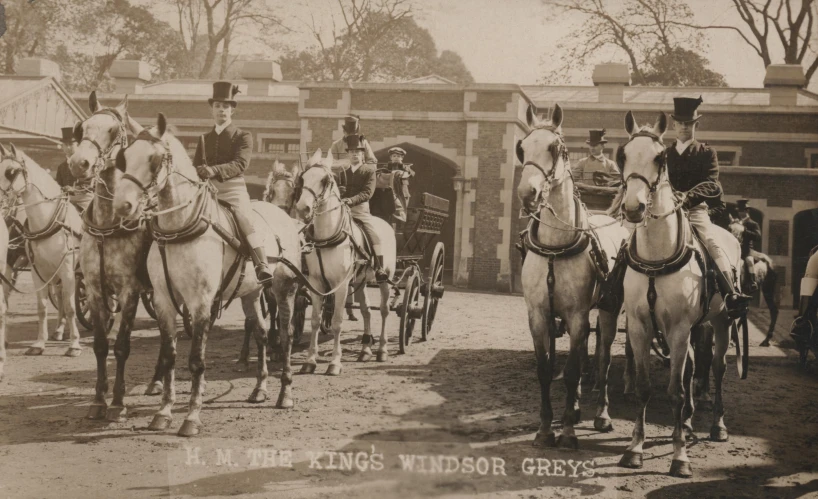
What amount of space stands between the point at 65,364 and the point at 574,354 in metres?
5.73

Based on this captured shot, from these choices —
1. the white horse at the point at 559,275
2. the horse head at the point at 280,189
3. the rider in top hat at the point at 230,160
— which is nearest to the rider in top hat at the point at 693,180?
the white horse at the point at 559,275

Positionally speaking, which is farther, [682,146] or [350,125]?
[350,125]

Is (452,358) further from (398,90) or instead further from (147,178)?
(398,90)

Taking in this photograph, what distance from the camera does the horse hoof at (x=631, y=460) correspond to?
5.12 meters

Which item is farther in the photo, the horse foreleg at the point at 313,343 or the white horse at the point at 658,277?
the horse foreleg at the point at 313,343

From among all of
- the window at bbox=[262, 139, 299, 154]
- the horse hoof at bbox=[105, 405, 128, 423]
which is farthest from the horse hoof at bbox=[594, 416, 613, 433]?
the window at bbox=[262, 139, 299, 154]

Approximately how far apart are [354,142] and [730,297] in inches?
193

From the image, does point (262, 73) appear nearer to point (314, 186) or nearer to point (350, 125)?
point (350, 125)

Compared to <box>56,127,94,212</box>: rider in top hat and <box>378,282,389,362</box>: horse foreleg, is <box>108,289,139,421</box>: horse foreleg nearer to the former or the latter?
<box>56,127,94,212</box>: rider in top hat

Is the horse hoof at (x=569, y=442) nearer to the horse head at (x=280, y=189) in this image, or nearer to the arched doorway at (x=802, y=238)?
the arched doorway at (x=802, y=238)

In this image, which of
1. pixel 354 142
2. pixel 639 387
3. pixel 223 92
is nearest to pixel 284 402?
pixel 223 92

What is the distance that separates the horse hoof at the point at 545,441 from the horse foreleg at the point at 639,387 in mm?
524

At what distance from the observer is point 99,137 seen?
579cm

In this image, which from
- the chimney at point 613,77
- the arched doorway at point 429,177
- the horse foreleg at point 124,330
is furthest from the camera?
the arched doorway at point 429,177
